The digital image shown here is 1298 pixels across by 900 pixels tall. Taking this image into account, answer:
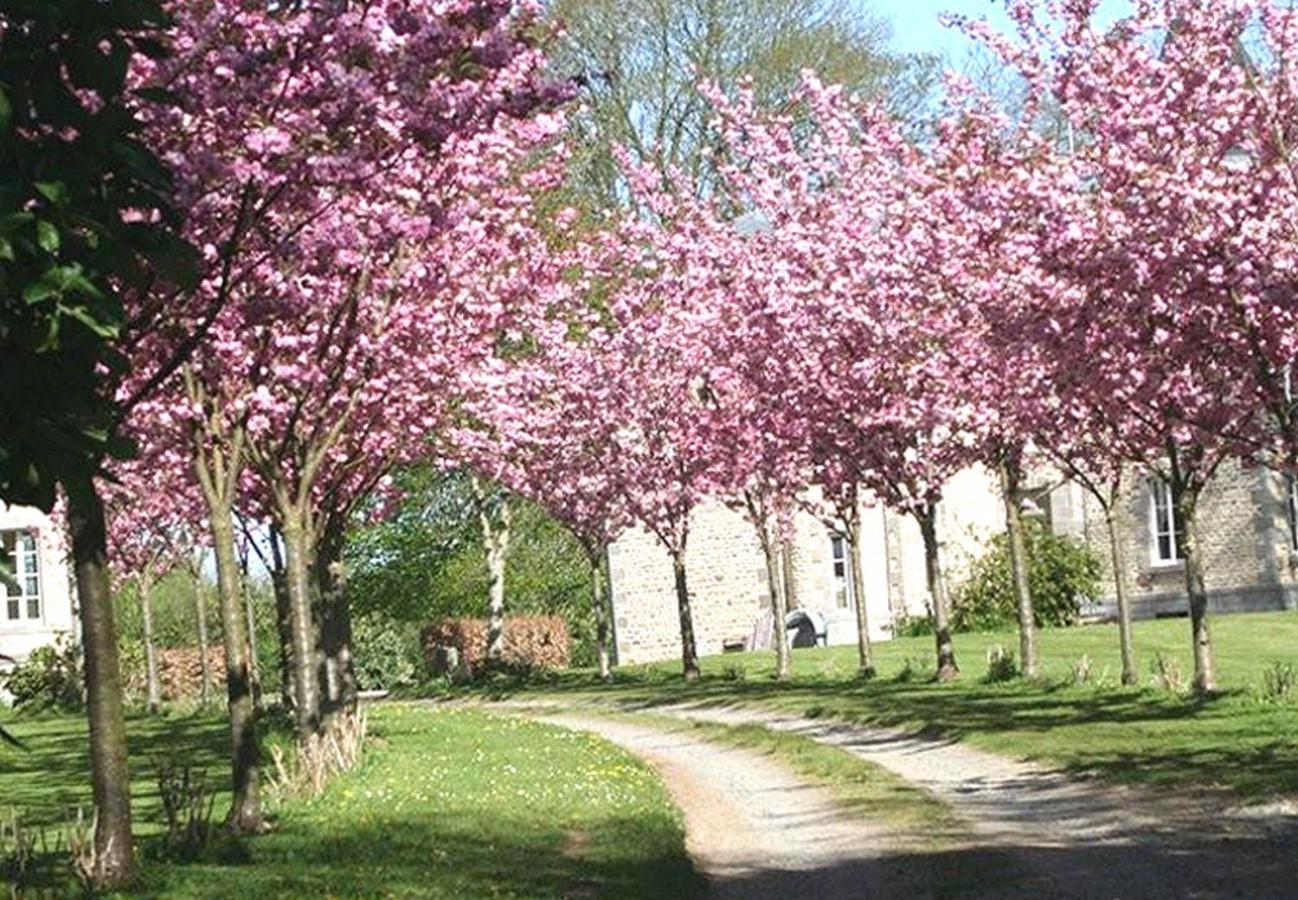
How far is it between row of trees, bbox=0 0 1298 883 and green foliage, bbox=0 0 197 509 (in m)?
0.02

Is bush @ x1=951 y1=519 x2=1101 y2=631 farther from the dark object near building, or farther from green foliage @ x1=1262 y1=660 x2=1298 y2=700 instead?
green foliage @ x1=1262 y1=660 x2=1298 y2=700

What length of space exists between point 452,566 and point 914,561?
12006mm

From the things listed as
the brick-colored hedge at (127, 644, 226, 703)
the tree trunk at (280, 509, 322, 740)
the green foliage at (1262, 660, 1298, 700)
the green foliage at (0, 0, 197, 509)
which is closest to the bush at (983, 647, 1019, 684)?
the green foliage at (1262, 660, 1298, 700)

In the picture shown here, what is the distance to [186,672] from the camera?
5647cm

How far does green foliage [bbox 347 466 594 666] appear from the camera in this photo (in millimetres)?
57406

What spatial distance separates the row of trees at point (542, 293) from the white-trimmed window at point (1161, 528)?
16.1 metres

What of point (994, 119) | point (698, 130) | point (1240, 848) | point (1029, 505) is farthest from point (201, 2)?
point (698, 130)

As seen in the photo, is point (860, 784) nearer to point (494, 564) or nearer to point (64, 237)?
point (64, 237)

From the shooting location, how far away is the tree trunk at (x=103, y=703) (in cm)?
1523

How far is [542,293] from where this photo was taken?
2914cm

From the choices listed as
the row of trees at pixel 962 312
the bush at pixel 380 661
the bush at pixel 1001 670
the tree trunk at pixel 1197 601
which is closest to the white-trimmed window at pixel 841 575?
the row of trees at pixel 962 312

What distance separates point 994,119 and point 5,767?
51.1 ft

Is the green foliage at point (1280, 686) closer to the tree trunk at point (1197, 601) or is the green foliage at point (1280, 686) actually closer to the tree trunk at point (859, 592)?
the tree trunk at point (1197, 601)

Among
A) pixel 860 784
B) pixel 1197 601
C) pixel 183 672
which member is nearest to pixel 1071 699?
pixel 1197 601
